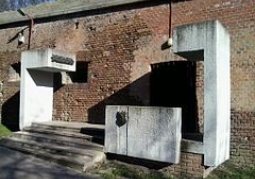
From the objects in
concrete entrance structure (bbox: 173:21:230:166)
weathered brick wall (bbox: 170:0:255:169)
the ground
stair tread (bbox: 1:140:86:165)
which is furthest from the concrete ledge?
stair tread (bbox: 1:140:86:165)

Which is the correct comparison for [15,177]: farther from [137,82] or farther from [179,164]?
[137,82]

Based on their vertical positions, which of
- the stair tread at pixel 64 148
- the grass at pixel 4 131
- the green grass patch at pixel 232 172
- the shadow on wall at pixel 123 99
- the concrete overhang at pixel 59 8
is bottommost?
the green grass patch at pixel 232 172

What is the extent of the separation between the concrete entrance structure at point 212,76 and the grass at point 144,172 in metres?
0.42

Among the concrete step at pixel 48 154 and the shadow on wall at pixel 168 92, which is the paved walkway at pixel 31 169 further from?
the shadow on wall at pixel 168 92

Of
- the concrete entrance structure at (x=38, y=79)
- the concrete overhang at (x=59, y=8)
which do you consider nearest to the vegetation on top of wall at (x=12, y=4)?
the concrete overhang at (x=59, y=8)

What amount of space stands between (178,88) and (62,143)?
3678 mm

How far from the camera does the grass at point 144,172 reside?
26.6 ft

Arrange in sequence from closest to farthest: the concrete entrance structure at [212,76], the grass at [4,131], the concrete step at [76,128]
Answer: the concrete entrance structure at [212,76]
the concrete step at [76,128]
the grass at [4,131]

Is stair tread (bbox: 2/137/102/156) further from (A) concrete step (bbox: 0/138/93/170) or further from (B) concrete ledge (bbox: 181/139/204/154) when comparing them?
(B) concrete ledge (bbox: 181/139/204/154)

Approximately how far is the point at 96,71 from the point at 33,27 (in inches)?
149

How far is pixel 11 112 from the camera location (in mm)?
14641

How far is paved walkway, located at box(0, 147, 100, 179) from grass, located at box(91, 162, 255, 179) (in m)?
0.52

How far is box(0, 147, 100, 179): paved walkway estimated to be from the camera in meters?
7.82

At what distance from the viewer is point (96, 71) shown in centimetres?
1262
